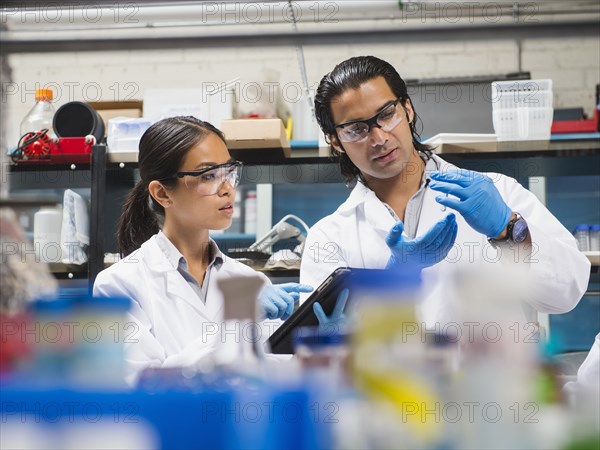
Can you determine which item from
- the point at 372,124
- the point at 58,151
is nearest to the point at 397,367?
the point at 372,124

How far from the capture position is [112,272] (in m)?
1.58

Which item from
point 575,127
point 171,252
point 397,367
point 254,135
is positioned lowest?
point 397,367

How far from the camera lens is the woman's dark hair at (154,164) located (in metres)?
1.68

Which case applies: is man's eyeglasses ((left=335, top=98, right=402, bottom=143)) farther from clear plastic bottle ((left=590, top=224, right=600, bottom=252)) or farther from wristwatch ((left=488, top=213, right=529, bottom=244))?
clear plastic bottle ((left=590, top=224, right=600, bottom=252))

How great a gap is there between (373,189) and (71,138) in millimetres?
1436

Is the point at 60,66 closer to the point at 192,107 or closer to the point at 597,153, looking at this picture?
the point at 192,107

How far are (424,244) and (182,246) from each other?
2.15ft

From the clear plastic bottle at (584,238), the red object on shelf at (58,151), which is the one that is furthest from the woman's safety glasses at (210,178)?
the clear plastic bottle at (584,238)

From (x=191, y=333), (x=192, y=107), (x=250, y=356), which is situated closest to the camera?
(x=250, y=356)

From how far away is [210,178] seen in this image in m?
1.65

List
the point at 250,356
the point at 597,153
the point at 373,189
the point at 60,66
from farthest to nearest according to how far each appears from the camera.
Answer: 1. the point at 60,66
2. the point at 597,153
3. the point at 373,189
4. the point at 250,356

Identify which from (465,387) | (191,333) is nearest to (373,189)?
(191,333)

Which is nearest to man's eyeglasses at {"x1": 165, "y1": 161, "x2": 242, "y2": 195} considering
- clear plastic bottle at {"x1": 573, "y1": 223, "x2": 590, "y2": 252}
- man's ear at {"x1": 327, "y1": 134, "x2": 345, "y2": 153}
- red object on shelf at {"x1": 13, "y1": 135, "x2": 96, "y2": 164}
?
man's ear at {"x1": 327, "y1": 134, "x2": 345, "y2": 153}

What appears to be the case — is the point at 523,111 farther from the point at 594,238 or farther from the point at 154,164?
the point at 154,164
